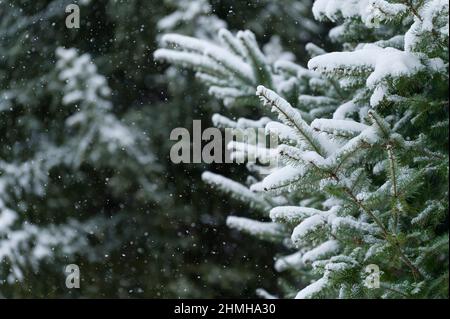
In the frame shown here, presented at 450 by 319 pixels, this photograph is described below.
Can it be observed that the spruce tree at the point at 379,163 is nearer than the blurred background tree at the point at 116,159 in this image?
Yes

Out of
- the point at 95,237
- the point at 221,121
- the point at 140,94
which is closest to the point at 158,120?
the point at 140,94

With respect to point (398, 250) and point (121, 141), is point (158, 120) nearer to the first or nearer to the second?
point (121, 141)

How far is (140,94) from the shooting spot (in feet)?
26.1

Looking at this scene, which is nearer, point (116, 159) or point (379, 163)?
point (379, 163)

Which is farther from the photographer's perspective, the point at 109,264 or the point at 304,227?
the point at 109,264

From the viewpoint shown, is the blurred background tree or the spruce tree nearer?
the spruce tree

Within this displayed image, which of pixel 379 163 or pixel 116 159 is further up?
pixel 116 159

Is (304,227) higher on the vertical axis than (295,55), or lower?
lower

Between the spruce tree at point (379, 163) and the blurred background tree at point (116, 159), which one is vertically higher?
the blurred background tree at point (116, 159)

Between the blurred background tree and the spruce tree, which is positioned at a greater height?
the blurred background tree
